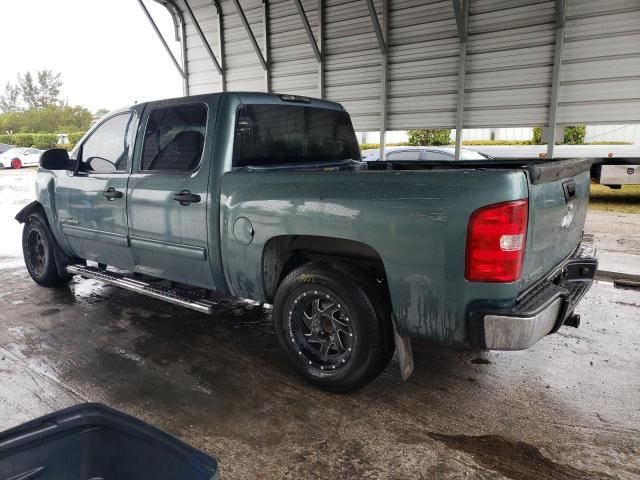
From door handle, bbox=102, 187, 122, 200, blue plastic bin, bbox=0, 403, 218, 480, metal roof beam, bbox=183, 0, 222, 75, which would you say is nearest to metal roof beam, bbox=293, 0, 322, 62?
metal roof beam, bbox=183, 0, 222, 75

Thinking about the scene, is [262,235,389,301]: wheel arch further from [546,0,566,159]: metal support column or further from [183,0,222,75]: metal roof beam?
[183,0,222,75]: metal roof beam

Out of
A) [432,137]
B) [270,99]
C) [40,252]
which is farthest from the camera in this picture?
[432,137]

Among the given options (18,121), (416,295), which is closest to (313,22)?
(416,295)

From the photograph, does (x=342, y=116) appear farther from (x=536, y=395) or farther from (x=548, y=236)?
(x=536, y=395)

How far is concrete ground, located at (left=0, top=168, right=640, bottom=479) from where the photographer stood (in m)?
2.53

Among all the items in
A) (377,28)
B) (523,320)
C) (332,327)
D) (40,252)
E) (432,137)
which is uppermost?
(377,28)

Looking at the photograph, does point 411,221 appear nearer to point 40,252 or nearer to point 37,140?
point 40,252

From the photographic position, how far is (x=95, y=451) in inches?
61.6

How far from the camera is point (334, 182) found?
288cm

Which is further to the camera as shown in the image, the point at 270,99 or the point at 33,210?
the point at 33,210

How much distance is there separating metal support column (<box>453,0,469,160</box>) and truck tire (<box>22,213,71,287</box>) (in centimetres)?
743

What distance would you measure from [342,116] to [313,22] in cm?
777

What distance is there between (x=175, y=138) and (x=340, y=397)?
7.89ft

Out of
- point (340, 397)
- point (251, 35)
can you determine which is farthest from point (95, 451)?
point (251, 35)
